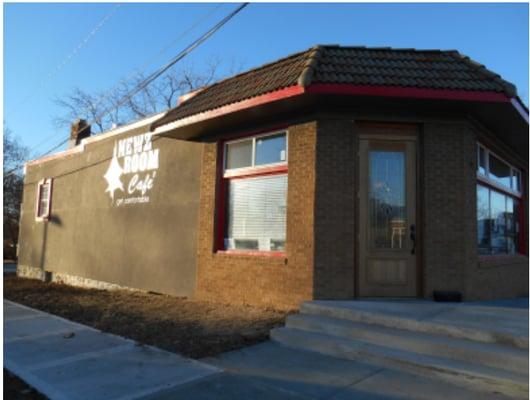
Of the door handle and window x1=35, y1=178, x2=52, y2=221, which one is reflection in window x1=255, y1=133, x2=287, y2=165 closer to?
the door handle

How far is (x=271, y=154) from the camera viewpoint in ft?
29.3

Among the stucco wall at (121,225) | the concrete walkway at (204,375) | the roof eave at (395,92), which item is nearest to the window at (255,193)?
the stucco wall at (121,225)

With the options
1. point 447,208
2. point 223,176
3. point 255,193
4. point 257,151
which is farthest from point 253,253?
point 447,208

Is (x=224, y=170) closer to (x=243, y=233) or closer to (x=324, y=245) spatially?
(x=243, y=233)

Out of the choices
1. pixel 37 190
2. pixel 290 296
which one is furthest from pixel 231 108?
pixel 37 190

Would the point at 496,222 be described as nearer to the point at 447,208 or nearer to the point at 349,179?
the point at 447,208

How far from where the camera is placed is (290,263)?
8.09 m

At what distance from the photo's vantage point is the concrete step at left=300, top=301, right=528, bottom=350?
5355 millimetres

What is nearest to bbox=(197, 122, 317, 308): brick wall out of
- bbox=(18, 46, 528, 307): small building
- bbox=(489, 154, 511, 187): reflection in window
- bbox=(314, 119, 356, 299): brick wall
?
bbox=(18, 46, 528, 307): small building

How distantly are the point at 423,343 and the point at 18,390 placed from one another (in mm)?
4486

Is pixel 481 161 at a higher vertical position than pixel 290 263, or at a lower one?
higher

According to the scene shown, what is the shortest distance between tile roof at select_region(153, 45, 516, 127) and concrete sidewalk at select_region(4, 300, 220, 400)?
432cm

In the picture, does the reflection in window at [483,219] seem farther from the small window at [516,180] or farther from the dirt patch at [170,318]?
the dirt patch at [170,318]

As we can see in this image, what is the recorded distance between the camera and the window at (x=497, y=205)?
918 centimetres
